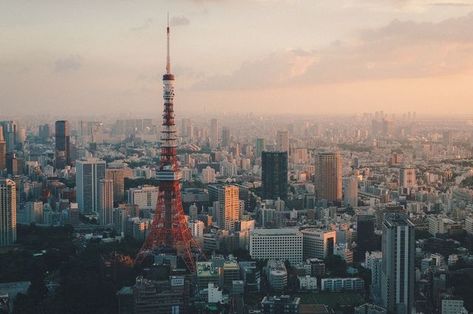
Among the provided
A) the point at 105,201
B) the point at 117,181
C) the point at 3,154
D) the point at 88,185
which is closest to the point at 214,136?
the point at 3,154

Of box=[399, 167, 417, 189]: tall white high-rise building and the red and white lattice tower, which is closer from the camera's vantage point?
the red and white lattice tower

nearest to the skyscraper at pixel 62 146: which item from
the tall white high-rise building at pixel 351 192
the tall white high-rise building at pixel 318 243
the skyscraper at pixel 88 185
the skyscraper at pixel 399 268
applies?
the skyscraper at pixel 88 185

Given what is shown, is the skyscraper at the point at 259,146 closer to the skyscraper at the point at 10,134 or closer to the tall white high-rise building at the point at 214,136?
the tall white high-rise building at the point at 214,136

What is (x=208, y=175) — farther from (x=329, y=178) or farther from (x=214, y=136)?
(x=214, y=136)

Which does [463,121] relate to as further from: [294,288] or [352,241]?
[294,288]

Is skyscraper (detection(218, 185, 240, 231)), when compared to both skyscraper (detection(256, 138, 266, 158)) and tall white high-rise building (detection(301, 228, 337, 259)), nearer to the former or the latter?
tall white high-rise building (detection(301, 228, 337, 259))

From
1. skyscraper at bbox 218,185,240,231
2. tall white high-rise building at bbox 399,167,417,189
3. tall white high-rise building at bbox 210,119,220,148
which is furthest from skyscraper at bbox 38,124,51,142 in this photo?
tall white high-rise building at bbox 399,167,417,189
